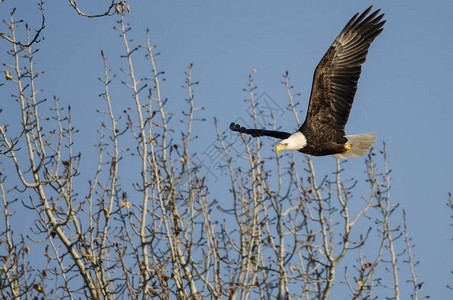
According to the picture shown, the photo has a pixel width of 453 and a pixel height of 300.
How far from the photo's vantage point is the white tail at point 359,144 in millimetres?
8898

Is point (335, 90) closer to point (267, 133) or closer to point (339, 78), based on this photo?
point (339, 78)

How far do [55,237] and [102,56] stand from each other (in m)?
2.64

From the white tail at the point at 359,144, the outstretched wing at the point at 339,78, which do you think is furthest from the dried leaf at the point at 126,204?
the white tail at the point at 359,144

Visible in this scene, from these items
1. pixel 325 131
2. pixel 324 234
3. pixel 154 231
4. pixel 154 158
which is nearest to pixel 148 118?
pixel 154 158

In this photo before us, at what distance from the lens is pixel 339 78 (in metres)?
8.23

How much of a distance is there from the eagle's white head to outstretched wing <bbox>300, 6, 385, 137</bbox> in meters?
0.21

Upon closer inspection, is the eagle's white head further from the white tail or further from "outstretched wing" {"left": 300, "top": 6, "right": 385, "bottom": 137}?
the white tail

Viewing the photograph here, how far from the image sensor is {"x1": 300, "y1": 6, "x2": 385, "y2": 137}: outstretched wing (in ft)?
26.7

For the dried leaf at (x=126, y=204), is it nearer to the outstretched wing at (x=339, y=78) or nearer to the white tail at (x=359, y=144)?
the outstretched wing at (x=339, y=78)

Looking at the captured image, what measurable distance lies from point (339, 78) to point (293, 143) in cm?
110

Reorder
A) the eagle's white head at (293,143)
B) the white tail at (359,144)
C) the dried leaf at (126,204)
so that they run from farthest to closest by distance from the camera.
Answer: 1. the white tail at (359,144)
2. the eagle's white head at (293,143)
3. the dried leaf at (126,204)

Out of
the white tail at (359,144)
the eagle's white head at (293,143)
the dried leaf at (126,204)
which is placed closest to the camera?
the dried leaf at (126,204)

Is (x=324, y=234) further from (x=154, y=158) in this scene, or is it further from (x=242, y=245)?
(x=154, y=158)

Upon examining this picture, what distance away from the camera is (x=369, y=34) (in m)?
8.51
